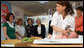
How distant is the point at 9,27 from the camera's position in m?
1.10

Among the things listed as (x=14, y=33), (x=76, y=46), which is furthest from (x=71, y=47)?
(x=14, y=33)

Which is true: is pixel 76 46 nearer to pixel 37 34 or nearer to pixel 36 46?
pixel 36 46

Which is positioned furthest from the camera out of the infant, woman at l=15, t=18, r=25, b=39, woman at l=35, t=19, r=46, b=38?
woman at l=15, t=18, r=25, b=39

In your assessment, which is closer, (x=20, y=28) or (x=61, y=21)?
(x=61, y=21)

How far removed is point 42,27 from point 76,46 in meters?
0.52

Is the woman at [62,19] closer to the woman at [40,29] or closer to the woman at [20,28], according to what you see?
the woman at [40,29]

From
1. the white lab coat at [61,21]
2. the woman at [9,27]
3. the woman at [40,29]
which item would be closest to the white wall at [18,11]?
the woman at [9,27]

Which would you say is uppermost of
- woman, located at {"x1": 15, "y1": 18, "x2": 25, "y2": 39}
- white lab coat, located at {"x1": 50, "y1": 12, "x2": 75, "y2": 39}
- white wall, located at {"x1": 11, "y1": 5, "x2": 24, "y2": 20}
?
white wall, located at {"x1": 11, "y1": 5, "x2": 24, "y2": 20}

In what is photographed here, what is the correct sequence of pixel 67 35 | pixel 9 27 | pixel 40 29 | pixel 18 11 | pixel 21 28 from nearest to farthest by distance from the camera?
pixel 67 35 → pixel 40 29 → pixel 9 27 → pixel 21 28 → pixel 18 11

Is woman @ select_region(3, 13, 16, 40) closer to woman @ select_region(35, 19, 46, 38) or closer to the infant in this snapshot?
woman @ select_region(35, 19, 46, 38)

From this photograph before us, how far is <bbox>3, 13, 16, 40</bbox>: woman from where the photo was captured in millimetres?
1023

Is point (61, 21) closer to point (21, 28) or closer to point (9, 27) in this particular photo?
point (9, 27)

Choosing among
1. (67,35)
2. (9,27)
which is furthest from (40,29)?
(67,35)

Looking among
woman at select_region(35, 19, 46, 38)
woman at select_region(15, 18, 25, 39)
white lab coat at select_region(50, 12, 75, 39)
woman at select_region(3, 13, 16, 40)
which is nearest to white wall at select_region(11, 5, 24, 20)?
woman at select_region(15, 18, 25, 39)
